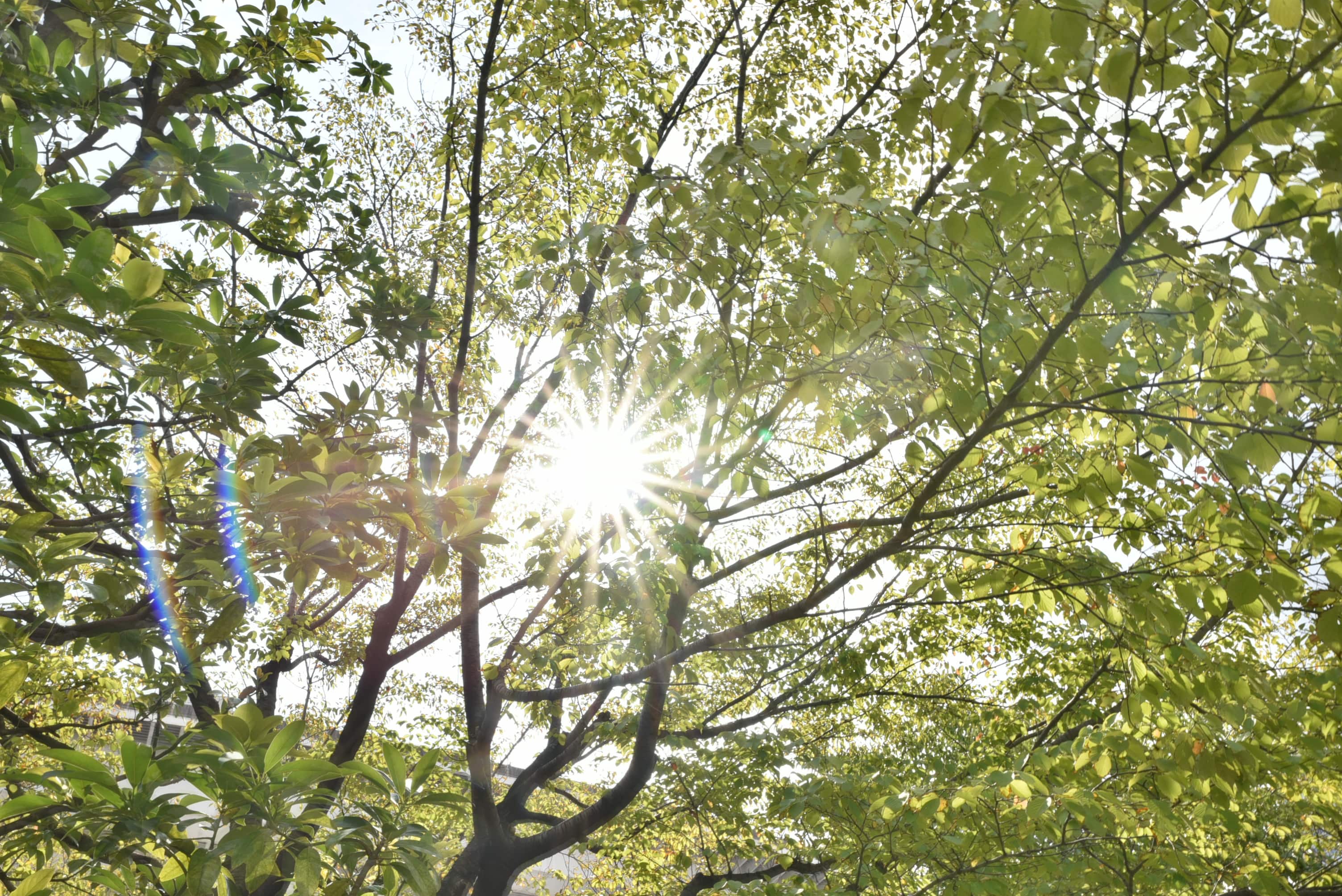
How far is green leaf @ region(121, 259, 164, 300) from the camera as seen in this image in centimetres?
162

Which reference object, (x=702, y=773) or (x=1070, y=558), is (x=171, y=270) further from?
(x=702, y=773)

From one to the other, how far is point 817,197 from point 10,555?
2478 millimetres

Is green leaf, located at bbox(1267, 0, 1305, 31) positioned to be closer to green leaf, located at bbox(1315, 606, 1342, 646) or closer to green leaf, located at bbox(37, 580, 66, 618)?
green leaf, located at bbox(1315, 606, 1342, 646)

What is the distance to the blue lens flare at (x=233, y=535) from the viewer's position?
2.04 m

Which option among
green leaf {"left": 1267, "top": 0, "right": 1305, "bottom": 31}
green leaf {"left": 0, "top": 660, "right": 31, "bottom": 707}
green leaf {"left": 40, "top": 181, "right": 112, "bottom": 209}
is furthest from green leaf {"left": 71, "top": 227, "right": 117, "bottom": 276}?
green leaf {"left": 1267, "top": 0, "right": 1305, "bottom": 31}

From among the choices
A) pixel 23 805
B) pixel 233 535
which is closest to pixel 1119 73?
pixel 233 535

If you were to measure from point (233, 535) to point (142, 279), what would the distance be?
833 millimetres

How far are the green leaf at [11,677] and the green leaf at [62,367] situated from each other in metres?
0.61

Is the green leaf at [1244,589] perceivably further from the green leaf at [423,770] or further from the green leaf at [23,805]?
the green leaf at [23,805]

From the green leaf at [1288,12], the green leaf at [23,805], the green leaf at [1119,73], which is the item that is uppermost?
the green leaf at [1119,73]

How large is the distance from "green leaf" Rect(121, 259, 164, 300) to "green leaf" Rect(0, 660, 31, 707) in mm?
809

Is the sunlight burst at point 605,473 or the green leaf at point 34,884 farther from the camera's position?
the sunlight burst at point 605,473

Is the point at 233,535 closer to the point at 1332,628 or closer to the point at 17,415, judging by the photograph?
the point at 17,415

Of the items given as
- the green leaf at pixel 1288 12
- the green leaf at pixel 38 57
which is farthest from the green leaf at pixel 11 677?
the green leaf at pixel 1288 12
